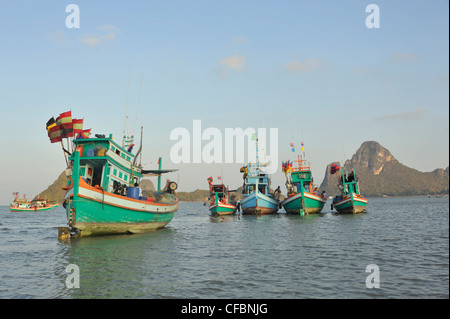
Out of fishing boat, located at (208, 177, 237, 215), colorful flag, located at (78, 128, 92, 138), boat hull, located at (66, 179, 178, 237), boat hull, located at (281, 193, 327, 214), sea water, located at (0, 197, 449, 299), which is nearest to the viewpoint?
sea water, located at (0, 197, 449, 299)

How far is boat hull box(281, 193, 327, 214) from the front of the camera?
49312 millimetres

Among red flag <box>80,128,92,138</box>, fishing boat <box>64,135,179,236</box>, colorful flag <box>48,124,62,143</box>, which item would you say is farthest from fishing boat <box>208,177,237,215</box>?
colorful flag <box>48,124,62,143</box>

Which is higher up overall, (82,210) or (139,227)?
(82,210)

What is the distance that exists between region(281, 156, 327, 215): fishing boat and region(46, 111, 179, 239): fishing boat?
25.8 m

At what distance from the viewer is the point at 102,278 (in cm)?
1188

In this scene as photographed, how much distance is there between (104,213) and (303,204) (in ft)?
112

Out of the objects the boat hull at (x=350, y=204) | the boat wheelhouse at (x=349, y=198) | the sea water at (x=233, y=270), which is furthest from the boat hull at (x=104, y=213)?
the boat wheelhouse at (x=349, y=198)

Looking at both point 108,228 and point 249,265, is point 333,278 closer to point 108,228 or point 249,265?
point 249,265

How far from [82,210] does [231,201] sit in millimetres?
44159

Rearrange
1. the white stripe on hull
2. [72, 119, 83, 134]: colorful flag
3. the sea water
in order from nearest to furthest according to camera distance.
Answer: the sea water
the white stripe on hull
[72, 119, 83, 134]: colorful flag

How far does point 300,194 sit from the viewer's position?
160ft

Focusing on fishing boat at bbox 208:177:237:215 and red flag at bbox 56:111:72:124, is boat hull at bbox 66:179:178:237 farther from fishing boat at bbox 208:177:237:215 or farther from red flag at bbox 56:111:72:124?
fishing boat at bbox 208:177:237:215

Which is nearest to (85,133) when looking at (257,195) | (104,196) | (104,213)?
(104,196)
